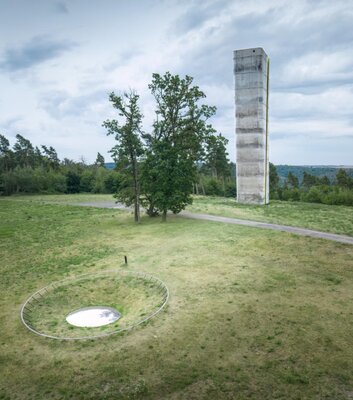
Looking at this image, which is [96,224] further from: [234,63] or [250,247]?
[234,63]

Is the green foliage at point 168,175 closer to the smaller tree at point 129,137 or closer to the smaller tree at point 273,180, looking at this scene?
the smaller tree at point 129,137

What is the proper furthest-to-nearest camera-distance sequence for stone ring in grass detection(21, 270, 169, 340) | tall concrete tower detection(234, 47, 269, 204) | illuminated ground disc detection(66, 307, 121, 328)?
tall concrete tower detection(234, 47, 269, 204), illuminated ground disc detection(66, 307, 121, 328), stone ring in grass detection(21, 270, 169, 340)

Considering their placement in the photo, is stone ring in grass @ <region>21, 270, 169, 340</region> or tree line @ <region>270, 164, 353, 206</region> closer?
stone ring in grass @ <region>21, 270, 169, 340</region>

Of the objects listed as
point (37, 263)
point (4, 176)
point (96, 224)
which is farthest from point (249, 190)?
point (4, 176)

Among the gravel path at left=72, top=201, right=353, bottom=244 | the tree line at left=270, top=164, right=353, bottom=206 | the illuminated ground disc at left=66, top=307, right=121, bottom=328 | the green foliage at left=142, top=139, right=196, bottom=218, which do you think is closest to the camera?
the illuminated ground disc at left=66, top=307, right=121, bottom=328

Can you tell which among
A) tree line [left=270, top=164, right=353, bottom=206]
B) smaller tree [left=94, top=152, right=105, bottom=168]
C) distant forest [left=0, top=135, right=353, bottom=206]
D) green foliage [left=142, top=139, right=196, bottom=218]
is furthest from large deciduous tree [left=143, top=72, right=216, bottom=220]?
smaller tree [left=94, top=152, right=105, bottom=168]

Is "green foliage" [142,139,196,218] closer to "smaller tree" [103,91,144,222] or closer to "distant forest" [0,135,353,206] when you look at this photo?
"smaller tree" [103,91,144,222]

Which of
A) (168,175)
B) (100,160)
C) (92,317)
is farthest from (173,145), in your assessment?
(100,160)
